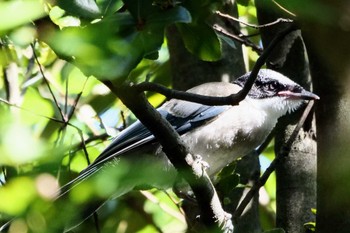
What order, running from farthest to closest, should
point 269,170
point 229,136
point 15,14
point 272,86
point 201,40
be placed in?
point 272,86, point 229,136, point 269,170, point 201,40, point 15,14

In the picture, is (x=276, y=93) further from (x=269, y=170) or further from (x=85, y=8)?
(x=85, y=8)

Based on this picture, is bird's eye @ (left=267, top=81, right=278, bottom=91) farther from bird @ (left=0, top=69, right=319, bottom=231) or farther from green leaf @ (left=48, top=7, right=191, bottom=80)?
green leaf @ (left=48, top=7, right=191, bottom=80)

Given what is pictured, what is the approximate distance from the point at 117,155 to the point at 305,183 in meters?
1.05

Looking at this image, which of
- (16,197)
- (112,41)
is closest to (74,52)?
(112,41)

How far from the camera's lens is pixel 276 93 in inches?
177

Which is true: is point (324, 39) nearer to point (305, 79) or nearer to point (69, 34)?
Answer: point (69, 34)

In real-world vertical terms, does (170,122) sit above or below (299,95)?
above

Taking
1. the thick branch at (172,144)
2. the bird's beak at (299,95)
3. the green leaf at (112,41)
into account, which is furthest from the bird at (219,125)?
the green leaf at (112,41)

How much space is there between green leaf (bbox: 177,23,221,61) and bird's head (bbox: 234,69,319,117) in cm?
145

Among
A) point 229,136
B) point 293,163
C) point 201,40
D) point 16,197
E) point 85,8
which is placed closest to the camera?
point 16,197

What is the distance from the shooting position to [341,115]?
2.71 metres

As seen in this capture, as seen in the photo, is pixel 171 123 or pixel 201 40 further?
pixel 171 123

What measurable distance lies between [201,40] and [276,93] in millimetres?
2165

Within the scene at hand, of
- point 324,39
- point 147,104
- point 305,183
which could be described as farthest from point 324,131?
point 324,39
